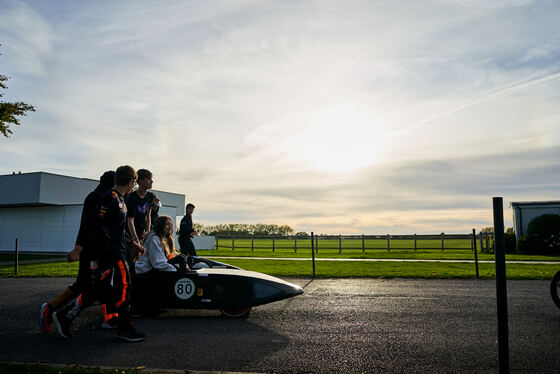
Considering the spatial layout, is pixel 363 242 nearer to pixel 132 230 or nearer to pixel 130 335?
pixel 132 230

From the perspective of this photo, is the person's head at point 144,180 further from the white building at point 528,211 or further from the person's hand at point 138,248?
the white building at point 528,211

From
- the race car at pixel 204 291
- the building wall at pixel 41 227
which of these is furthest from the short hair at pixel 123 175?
Answer: the building wall at pixel 41 227

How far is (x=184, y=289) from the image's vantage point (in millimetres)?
6148

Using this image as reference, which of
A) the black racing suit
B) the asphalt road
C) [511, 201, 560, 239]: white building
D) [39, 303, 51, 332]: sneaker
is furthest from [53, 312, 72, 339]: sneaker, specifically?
[511, 201, 560, 239]: white building

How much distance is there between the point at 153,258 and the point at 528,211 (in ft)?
99.4

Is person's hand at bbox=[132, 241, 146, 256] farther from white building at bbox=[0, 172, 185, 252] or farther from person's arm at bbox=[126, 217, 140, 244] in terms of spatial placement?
white building at bbox=[0, 172, 185, 252]

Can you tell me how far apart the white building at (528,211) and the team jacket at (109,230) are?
30603 millimetres

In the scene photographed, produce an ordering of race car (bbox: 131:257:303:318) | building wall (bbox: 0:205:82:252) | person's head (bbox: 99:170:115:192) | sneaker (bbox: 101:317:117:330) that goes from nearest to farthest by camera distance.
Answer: sneaker (bbox: 101:317:117:330) → person's head (bbox: 99:170:115:192) → race car (bbox: 131:257:303:318) → building wall (bbox: 0:205:82:252)

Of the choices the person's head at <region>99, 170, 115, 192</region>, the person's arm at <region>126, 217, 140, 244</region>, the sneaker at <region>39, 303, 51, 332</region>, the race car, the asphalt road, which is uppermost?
the person's head at <region>99, 170, 115, 192</region>

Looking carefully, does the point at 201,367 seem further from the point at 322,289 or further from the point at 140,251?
the point at 322,289

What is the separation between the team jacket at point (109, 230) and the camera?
486 cm

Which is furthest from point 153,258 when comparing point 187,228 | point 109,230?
point 187,228

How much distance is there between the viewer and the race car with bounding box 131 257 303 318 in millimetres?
6082

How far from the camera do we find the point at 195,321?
19.7 ft
